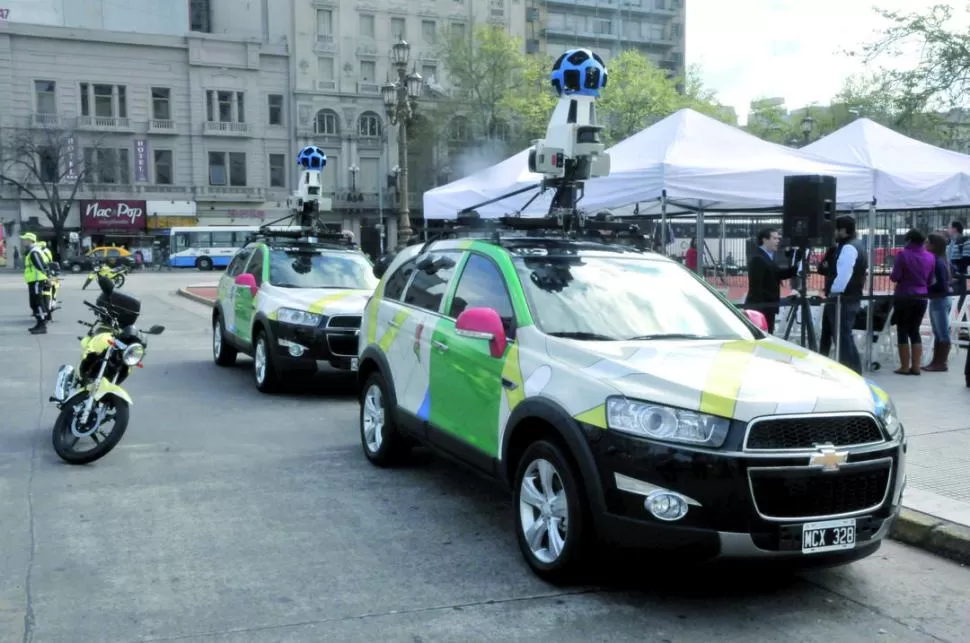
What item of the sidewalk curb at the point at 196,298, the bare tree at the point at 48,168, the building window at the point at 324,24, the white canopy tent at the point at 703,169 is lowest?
the sidewalk curb at the point at 196,298

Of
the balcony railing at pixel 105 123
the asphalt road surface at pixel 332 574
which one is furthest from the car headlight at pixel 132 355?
the balcony railing at pixel 105 123

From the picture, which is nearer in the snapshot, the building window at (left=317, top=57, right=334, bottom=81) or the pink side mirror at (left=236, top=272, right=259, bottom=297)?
the pink side mirror at (left=236, top=272, right=259, bottom=297)

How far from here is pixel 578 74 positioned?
9.99 metres

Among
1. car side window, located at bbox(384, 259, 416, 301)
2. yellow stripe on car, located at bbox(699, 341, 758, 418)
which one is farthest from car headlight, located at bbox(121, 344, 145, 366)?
yellow stripe on car, located at bbox(699, 341, 758, 418)

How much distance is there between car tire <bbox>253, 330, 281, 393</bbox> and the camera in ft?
34.1

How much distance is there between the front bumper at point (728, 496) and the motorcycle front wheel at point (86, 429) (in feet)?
15.0

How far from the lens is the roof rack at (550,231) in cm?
625

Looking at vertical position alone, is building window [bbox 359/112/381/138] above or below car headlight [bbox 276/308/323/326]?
above

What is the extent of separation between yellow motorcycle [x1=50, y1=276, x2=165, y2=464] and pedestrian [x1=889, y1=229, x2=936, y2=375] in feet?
28.2

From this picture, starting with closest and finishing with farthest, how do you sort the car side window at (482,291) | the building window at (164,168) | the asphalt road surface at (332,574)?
the asphalt road surface at (332,574), the car side window at (482,291), the building window at (164,168)

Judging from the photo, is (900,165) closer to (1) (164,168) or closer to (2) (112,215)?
(2) (112,215)

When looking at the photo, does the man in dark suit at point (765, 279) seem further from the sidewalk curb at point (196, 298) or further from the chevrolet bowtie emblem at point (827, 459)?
the sidewalk curb at point (196, 298)

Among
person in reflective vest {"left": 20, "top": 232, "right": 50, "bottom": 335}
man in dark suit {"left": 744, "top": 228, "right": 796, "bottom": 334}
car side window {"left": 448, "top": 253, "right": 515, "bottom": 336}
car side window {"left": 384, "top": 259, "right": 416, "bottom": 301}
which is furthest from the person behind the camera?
person in reflective vest {"left": 20, "top": 232, "right": 50, "bottom": 335}

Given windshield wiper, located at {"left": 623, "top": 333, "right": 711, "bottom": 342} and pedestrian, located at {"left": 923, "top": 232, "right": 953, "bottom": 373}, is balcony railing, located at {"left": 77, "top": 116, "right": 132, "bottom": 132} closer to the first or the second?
pedestrian, located at {"left": 923, "top": 232, "right": 953, "bottom": 373}
